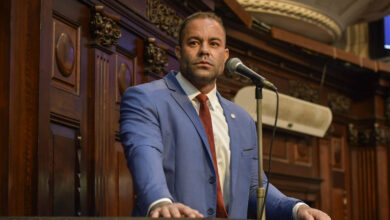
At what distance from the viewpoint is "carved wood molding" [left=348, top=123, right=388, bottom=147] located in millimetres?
6480

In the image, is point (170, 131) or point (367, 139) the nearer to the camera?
point (170, 131)

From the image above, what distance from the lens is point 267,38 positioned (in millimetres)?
5375

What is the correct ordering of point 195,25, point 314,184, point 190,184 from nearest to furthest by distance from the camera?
point 190,184, point 195,25, point 314,184

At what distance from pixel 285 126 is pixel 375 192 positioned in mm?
1358

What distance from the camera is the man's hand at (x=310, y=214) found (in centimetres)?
232

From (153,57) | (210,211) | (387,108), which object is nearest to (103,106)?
(153,57)

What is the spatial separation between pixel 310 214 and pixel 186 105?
1.87 ft

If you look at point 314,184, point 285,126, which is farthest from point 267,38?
point 314,184

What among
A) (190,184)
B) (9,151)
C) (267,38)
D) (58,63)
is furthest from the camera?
(267,38)

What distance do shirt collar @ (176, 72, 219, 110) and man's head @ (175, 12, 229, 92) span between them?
15mm

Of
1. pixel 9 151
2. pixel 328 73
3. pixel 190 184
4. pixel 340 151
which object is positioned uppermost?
pixel 328 73

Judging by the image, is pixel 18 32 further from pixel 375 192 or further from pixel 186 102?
pixel 375 192

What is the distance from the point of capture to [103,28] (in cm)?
354

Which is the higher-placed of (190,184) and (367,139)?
(367,139)
